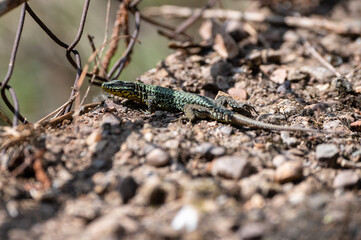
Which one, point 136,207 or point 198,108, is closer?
point 136,207

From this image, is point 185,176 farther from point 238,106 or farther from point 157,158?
point 238,106

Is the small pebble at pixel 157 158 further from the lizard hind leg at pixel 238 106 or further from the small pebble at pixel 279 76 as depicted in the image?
the small pebble at pixel 279 76

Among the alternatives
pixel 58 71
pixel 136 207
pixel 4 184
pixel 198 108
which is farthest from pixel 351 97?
pixel 58 71

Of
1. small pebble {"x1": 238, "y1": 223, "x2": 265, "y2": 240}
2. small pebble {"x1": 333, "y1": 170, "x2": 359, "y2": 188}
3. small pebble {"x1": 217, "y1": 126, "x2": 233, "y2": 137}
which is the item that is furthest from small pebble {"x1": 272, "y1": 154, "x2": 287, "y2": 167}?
small pebble {"x1": 238, "y1": 223, "x2": 265, "y2": 240}

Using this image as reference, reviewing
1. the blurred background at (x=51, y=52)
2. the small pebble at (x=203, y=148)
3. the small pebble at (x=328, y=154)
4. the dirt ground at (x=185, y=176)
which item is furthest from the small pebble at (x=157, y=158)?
the blurred background at (x=51, y=52)

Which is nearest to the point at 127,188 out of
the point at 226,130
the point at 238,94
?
the point at 226,130

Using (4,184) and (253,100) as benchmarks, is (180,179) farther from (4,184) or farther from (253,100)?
(253,100)
